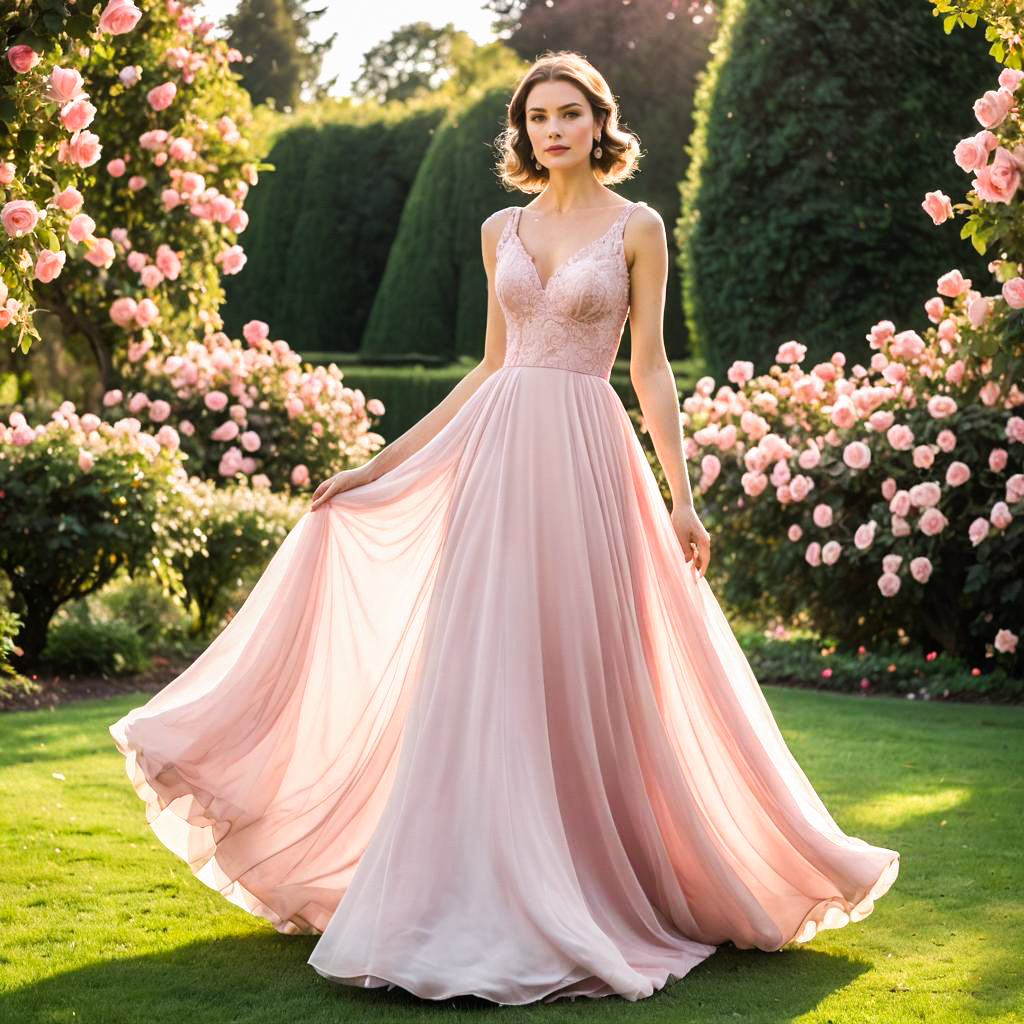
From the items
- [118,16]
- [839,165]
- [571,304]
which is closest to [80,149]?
[118,16]

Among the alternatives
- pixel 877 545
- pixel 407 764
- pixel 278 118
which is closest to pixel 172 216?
pixel 877 545

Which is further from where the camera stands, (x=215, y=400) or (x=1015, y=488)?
(x=215, y=400)

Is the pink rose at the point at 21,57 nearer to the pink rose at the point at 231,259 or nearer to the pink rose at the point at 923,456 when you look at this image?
the pink rose at the point at 923,456

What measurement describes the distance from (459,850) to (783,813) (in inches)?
30.1

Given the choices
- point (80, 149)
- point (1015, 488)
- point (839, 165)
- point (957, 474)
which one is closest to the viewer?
point (80, 149)

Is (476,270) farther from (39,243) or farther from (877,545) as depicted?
(39,243)

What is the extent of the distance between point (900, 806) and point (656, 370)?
7.22ft

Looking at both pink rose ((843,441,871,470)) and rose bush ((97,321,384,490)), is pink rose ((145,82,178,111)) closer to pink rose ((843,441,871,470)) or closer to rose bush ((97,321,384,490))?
rose bush ((97,321,384,490))

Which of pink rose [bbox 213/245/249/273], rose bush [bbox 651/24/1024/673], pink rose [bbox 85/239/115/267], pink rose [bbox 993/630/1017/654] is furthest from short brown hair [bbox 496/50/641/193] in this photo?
pink rose [bbox 213/245/249/273]

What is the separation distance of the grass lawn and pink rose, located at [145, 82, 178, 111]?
16.1 ft

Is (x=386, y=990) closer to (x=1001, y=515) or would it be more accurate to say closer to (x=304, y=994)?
(x=304, y=994)

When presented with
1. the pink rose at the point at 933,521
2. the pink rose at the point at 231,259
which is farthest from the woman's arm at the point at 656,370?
the pink rose at the point at 231,259

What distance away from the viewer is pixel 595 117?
12.2 ft

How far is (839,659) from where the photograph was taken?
815 centimetres
